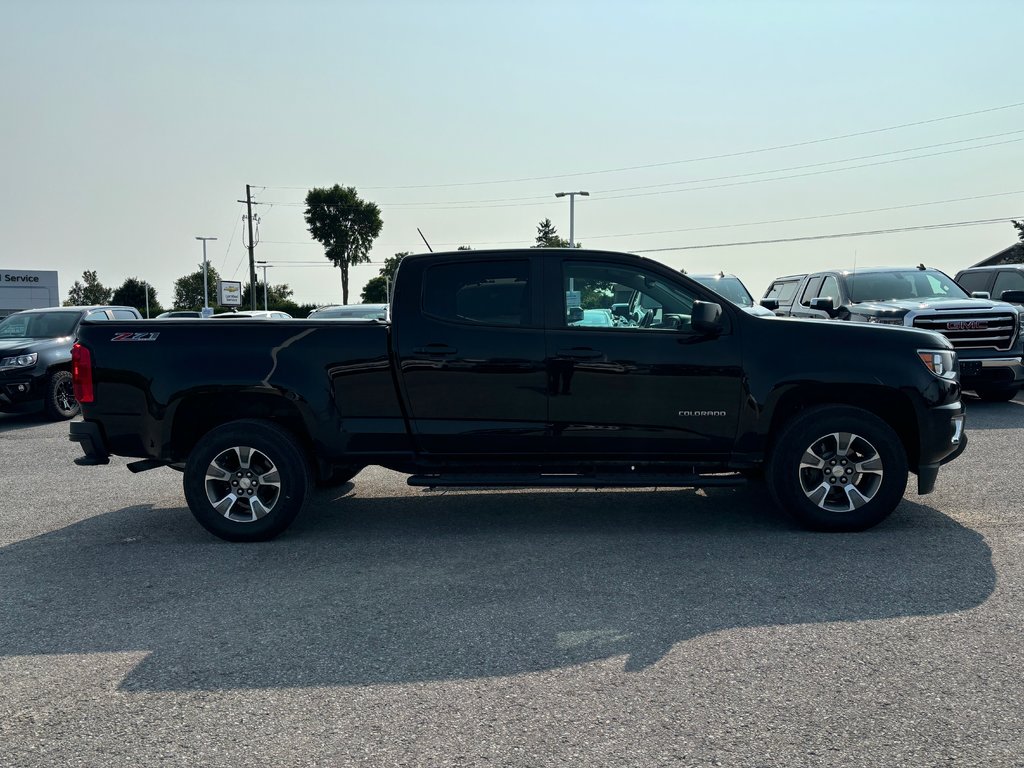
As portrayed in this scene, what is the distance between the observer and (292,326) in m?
6.27

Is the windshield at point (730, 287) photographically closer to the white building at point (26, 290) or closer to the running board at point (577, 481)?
the running board at point (577, 481)

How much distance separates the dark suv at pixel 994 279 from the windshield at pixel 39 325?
1517 centimetres

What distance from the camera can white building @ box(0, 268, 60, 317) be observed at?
149 feet

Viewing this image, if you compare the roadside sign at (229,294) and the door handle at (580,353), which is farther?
the roadside sign at (229,294)

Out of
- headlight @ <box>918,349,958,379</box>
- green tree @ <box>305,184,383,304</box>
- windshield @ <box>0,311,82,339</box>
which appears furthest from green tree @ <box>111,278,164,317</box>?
headlight @ <box>918,349,958,379</box>

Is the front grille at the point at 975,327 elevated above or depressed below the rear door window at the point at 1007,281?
below

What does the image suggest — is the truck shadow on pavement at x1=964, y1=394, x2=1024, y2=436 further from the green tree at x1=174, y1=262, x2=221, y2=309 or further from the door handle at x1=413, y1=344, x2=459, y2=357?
the green tree at x1=174, y1=262, x2=221, y2=309

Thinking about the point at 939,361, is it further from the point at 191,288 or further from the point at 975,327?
the point at 191,288

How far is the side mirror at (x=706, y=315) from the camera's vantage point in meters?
6.02

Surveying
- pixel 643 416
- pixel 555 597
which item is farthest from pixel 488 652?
pixel 643 416

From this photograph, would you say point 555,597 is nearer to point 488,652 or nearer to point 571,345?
point 488,652

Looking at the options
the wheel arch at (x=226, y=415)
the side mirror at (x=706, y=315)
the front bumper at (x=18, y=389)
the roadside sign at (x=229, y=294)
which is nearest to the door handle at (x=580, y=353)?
the side mirror at (x=706, y=315)

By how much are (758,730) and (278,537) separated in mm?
3962

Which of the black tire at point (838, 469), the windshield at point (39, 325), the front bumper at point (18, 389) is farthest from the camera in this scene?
the windshield at point (39, 325)
